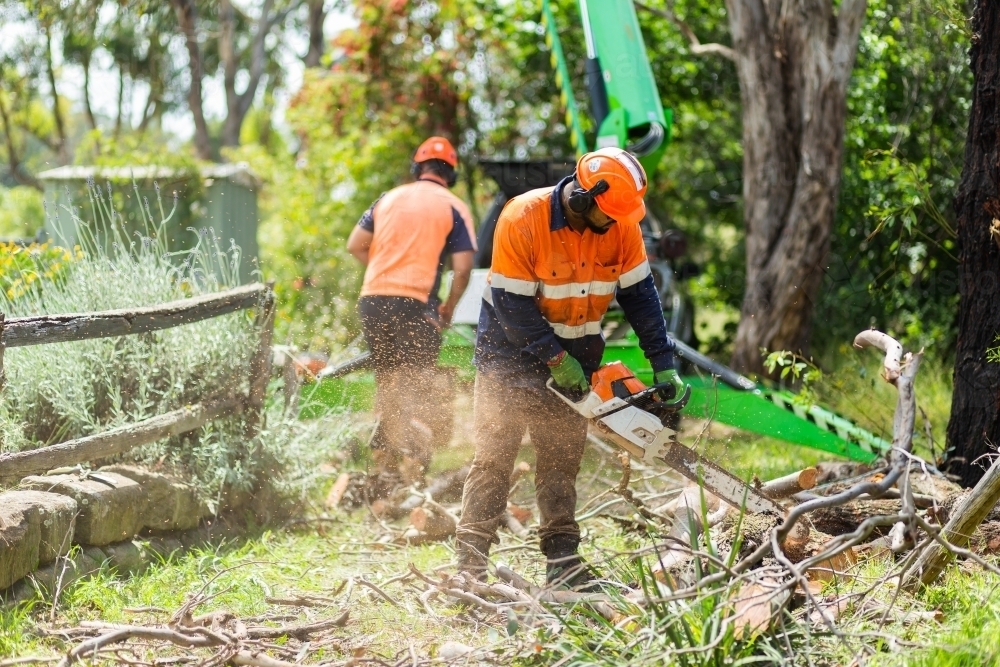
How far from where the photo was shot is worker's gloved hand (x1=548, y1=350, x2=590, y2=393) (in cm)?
409

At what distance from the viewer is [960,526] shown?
353 centimetres

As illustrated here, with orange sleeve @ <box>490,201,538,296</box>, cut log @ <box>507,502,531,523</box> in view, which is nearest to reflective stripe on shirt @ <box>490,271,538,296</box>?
orange sleeve @ <box>490,201,538,296</box>

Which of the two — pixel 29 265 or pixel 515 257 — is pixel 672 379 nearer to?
pixel 515 257

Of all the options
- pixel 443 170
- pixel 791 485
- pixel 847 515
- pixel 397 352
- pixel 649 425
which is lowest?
pixel 847 515

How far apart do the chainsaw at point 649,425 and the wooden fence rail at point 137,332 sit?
1.94 metres

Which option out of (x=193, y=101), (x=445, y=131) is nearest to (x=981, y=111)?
(x=445, y=131)

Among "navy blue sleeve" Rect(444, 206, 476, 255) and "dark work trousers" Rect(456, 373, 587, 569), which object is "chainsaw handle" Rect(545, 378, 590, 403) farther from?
"navy blue sleeve" Rect(444, 206, 476, 255)

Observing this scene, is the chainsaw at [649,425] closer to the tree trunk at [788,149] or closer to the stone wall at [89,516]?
the stone wall at [89,516]

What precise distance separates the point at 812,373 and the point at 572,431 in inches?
70.9

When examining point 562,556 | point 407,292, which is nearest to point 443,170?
point 407,292

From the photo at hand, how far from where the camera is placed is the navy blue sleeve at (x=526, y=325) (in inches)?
161

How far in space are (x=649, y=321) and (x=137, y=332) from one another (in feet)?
7.52

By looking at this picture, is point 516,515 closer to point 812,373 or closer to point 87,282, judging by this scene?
point 812,373

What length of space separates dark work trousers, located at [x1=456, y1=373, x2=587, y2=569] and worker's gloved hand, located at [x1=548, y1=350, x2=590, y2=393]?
Result: 0.69ft
